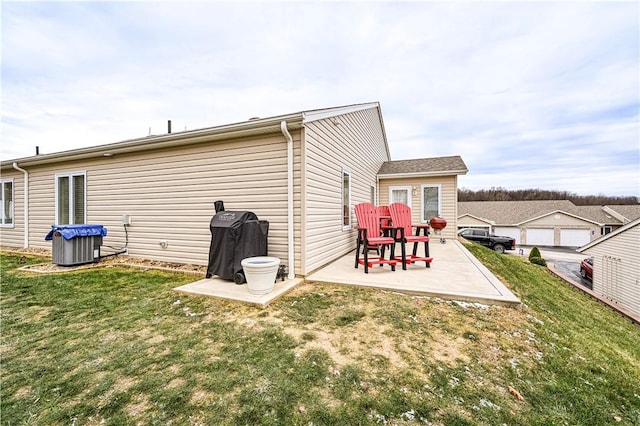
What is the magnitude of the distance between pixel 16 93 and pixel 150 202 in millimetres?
8778

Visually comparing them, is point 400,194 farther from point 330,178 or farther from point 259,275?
point 259,275

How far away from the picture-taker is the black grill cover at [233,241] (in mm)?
4098

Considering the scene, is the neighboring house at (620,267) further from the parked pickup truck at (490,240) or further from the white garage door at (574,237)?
the white garage door at (574,237)

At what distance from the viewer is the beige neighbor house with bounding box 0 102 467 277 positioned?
4371 mm

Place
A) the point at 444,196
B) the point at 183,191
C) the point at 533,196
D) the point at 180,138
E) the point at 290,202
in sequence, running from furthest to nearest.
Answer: the point at 533,196 < the point at 444,196 < the point at 183,191 < the point at 180,138 < the point at 290,202

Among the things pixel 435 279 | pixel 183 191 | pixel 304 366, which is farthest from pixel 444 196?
pixel 304 366

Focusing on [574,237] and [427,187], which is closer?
[427,187]

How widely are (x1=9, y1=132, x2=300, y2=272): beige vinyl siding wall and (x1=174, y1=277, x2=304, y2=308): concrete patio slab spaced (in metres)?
0.76

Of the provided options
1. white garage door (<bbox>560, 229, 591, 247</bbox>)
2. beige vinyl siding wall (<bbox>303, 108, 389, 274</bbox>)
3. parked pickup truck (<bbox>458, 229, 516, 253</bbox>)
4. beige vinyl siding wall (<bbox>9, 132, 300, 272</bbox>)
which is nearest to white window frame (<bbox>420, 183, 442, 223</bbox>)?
beige vinyl siding wall (<bbox>303, 108, 389, 274</bbox>)

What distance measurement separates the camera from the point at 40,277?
15.7 ft

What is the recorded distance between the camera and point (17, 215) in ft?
26.1

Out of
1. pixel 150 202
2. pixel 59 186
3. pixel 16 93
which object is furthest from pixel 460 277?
pixel 16 93

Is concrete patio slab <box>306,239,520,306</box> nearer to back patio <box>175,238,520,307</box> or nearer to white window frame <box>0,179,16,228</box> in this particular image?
back patio <box>175,238,520,307</box>

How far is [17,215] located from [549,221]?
34710mm
